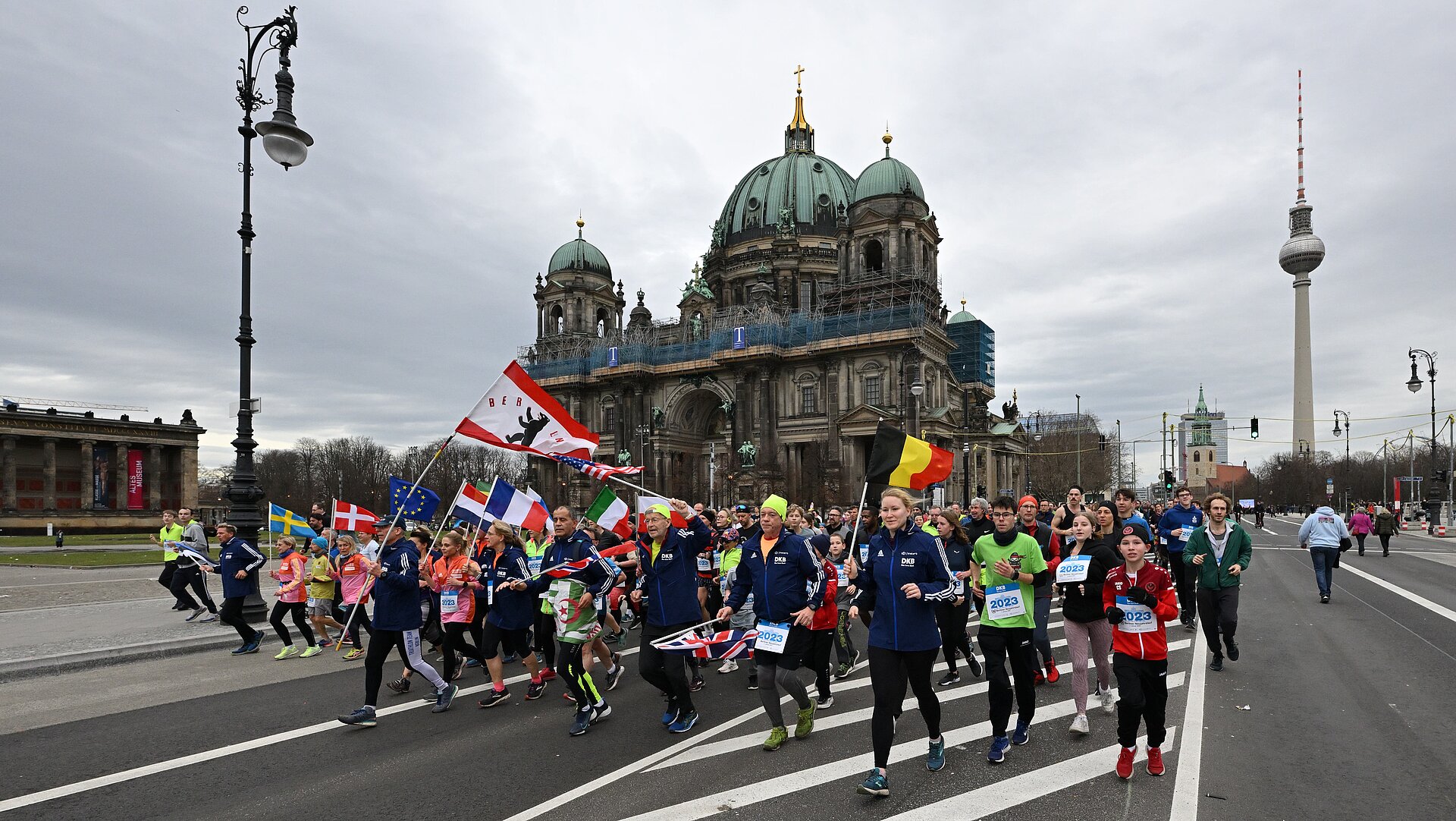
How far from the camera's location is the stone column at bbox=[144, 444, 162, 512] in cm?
7019

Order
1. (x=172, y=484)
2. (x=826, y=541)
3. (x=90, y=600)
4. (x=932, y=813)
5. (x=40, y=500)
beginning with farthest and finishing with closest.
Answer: (x=172, y=484) → (x=40, y=500) → (x=90, y=600) → (x=826, y=541) → (x=932, y=813)

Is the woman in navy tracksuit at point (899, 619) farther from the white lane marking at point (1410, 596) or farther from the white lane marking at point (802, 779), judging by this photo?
the white lane marking at point (1410, 596)

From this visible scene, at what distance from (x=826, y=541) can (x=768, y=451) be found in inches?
2263

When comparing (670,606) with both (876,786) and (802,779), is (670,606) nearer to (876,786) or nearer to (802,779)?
(802,779)

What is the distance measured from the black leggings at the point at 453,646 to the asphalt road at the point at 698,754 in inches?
14.9

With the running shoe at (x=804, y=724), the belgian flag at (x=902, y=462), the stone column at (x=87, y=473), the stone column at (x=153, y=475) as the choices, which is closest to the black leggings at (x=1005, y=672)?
the running shoe at (x=804, y=724)

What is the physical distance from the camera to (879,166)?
6719 centimetres

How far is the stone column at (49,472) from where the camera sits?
2518 inches

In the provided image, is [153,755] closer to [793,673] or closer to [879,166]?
[793,673]

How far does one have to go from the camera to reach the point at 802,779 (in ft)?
19.5

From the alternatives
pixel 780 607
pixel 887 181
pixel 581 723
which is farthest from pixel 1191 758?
pixel 887 181

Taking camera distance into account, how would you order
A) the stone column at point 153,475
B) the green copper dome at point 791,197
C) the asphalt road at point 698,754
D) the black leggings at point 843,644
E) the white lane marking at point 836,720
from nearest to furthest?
the asphalt road at point 698,754, the white lane marking at point 836,720, the black leggings at point 843,644, the stone column at point 153,475, the green copper dome at point 791,197

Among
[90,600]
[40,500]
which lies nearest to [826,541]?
[90,600]

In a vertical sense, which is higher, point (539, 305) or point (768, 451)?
point (539, 305)
